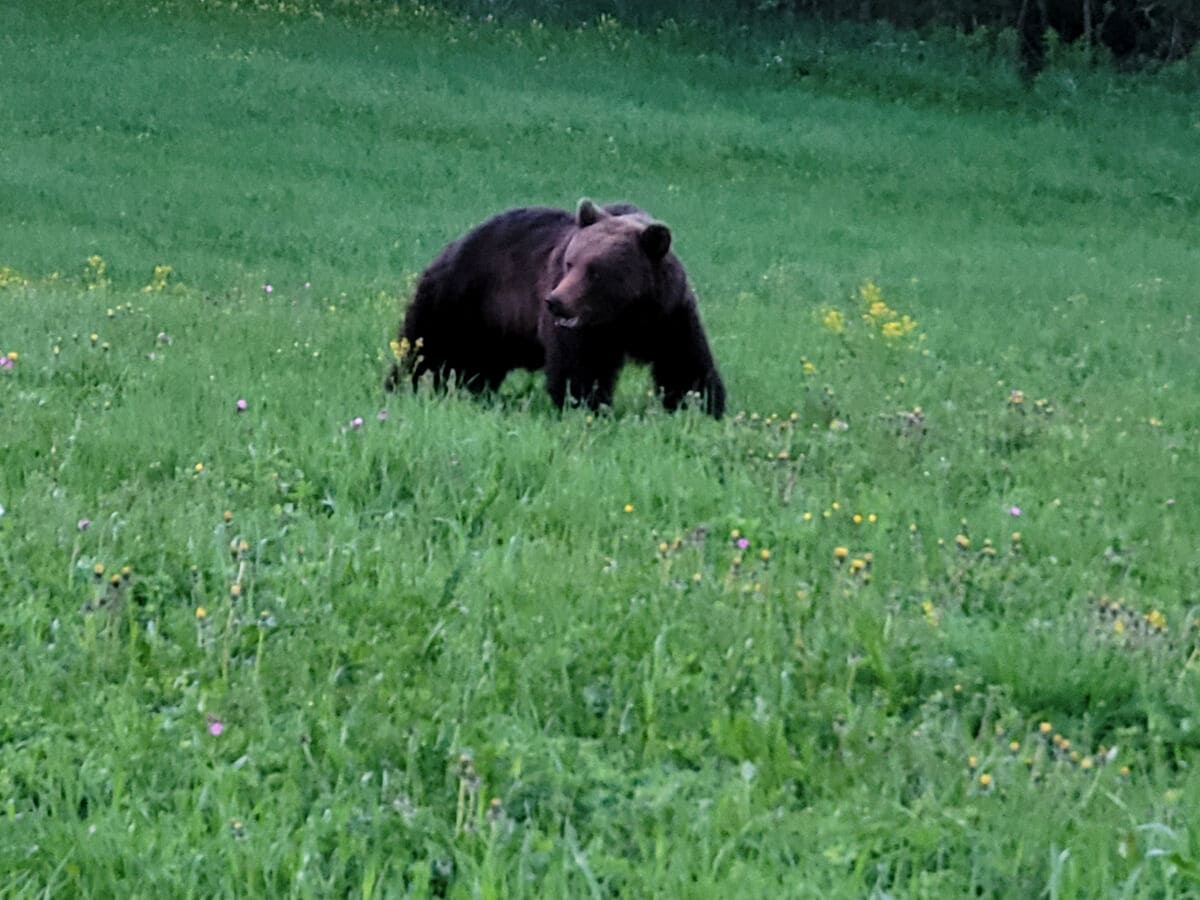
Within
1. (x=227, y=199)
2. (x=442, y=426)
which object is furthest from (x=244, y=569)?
(x=227, y=199)

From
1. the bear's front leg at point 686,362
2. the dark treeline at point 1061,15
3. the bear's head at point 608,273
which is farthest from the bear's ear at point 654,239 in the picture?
the dark treeline at point 1061,15

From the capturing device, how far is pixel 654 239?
712cm

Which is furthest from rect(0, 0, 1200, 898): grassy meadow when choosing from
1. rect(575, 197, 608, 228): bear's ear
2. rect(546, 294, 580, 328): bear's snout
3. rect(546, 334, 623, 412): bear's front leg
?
rect(575, 197, 608, 228): bear's ear

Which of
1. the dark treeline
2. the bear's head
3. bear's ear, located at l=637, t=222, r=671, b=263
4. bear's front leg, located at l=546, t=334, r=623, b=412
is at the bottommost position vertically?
bear's front leg, located at l=546, t=334, r=623, b=412

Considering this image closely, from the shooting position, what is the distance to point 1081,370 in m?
9.65

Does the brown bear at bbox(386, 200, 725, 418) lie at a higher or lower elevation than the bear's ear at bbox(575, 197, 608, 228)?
lower

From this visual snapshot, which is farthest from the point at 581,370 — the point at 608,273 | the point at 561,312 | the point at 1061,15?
the point at 1061,15

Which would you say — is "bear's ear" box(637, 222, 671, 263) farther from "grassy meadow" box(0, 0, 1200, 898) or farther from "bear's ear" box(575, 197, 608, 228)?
"grassy meadow" box(0, 0, 1200, 898)

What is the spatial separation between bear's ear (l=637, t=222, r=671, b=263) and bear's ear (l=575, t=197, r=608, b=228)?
396 mm

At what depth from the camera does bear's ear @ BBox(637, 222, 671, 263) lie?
710 centimetres

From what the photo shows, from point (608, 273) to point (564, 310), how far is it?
28cm

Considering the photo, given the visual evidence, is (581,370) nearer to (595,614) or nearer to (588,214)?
(588,214)

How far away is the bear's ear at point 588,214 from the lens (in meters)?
7.39

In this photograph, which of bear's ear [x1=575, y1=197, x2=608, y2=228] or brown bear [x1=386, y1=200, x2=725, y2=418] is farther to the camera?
bear's ear [x1=575, y1=197, x2=608, y2=228]
